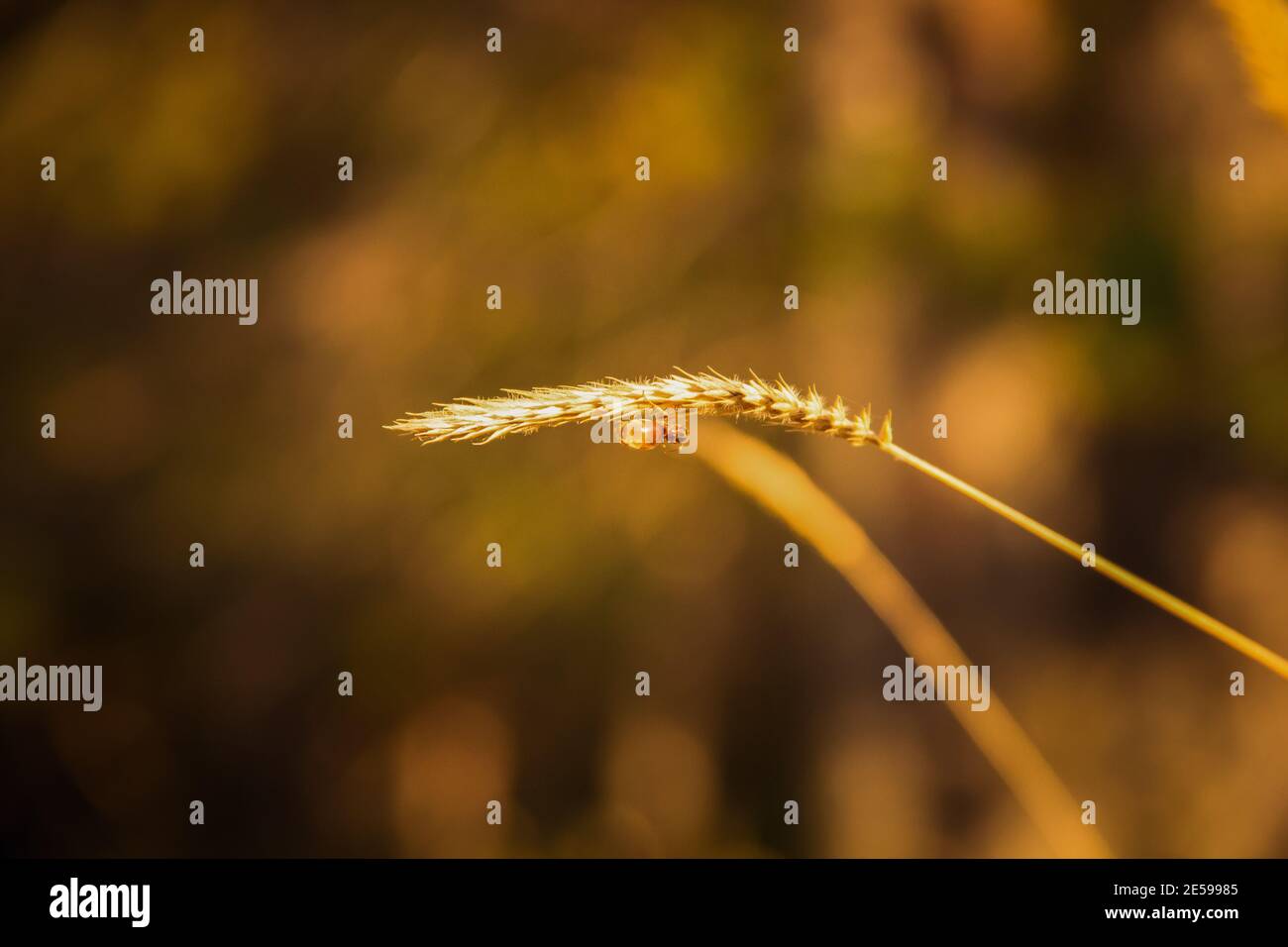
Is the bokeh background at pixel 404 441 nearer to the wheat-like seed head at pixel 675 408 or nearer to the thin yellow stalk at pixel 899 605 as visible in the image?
the thin yellow stalk at pixel 899 605

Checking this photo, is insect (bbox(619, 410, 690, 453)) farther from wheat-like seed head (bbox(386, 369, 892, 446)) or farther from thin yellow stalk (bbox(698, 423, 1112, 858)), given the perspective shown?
thin yellow stalk (bbox(698, 423, 1112, 858))

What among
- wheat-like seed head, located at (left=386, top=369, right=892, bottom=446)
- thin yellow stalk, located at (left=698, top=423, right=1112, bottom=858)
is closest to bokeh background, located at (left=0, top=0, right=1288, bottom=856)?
thin yellow stalk, located at (left=698, top=423, right=1112, bottom=858)

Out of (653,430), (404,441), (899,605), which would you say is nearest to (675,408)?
(653,430)

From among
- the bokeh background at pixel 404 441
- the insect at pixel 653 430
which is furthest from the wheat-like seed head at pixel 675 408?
the bokeh background at pixel 404 441

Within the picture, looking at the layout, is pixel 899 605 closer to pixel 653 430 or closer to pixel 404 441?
pixel 653 430

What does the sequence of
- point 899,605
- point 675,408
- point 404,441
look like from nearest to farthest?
point 675,408, point 899,605, point 404,441

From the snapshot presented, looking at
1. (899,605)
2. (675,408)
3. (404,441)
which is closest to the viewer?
(675,408)

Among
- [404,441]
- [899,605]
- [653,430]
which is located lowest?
[899,605]

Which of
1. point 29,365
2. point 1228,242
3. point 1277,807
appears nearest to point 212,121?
point 29,365

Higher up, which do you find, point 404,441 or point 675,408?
point 404,441

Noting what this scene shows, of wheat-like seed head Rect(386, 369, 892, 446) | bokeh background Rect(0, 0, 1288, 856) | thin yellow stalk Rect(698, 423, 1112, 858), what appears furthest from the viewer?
bokeh background Rect(0, 0, 1288, 856)
